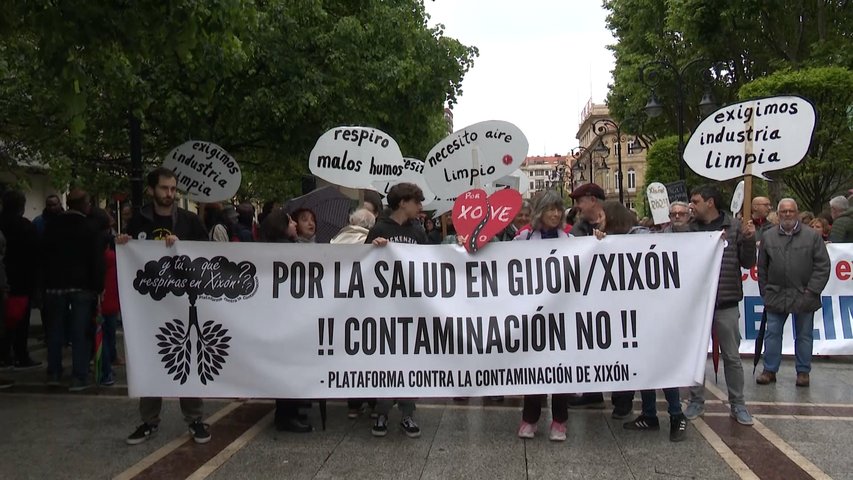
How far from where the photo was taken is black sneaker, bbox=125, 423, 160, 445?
5504 mm

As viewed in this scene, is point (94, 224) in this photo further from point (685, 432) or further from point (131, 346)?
point (685, 432)

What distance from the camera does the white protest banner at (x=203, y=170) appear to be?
9.20 m

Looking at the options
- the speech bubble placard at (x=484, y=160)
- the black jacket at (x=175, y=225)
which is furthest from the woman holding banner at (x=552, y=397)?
the black jacket at (x=175, y=225)

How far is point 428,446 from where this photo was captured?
17.9 feet

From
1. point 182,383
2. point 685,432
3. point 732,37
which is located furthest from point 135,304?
point 732,37

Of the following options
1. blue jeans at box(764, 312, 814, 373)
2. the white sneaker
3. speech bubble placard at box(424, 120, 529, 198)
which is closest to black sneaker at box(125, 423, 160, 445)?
the white sneaker

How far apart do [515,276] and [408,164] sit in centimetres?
559

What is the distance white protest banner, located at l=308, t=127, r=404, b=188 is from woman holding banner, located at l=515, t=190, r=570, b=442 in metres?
2.94

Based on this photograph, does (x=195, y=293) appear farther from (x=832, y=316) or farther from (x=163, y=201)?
(x=832, y=316)

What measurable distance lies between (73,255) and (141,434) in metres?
2.39

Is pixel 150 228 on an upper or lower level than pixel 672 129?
lower

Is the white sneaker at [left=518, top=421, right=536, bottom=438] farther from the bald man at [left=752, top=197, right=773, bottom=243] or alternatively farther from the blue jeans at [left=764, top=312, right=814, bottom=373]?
the bald man at [left=752, top=197, right=773, bottom=243]

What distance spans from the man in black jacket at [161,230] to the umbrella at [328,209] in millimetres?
3286

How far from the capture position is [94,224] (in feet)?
24.1
